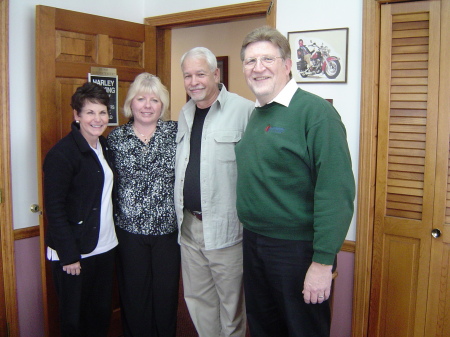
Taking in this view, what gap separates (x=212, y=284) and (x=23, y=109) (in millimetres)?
1359

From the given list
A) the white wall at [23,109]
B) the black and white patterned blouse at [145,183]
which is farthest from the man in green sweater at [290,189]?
the white wall at [23,109]

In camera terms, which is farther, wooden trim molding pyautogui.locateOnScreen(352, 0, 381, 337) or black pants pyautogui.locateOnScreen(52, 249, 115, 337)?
wooden trim molding pyautogui.locateOnScreen(352, 0, 381, 337)

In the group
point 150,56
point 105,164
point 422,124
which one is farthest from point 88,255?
point 422,124

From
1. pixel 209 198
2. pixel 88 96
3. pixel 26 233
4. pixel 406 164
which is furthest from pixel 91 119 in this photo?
pixel 406 164

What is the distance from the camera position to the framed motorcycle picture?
85.0 inches

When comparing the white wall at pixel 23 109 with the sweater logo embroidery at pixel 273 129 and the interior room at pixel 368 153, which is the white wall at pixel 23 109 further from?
the sweater logo embroidery at pixel 273 129

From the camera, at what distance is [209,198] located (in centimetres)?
190

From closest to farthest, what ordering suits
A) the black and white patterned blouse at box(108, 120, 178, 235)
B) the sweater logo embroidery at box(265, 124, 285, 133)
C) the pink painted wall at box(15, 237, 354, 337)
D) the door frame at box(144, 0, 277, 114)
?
1. the sweater logo embroidery at box(265, 124, 285, 133)
2. the black and white patterned blouse at box(108, 120, 178, 235)
3. the pink painted wall at box(15, 237, 354, 337)
4. the door frame at box(144, 0, 277, 114)

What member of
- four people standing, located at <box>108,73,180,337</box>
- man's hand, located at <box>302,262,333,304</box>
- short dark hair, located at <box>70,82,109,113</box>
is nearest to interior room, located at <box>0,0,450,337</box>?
short dark hair, located at <box>70,82,109,113</box>

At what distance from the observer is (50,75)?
2205mm

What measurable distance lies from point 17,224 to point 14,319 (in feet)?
1.67

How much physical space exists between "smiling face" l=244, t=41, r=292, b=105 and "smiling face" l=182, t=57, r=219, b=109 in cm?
41

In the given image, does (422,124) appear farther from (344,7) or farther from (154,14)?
(154,14)

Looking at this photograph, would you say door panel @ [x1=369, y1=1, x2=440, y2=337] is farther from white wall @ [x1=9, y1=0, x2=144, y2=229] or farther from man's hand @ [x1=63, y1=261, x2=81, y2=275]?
white wall @ [x1=9, y1=0, x2=144, y2=229]
